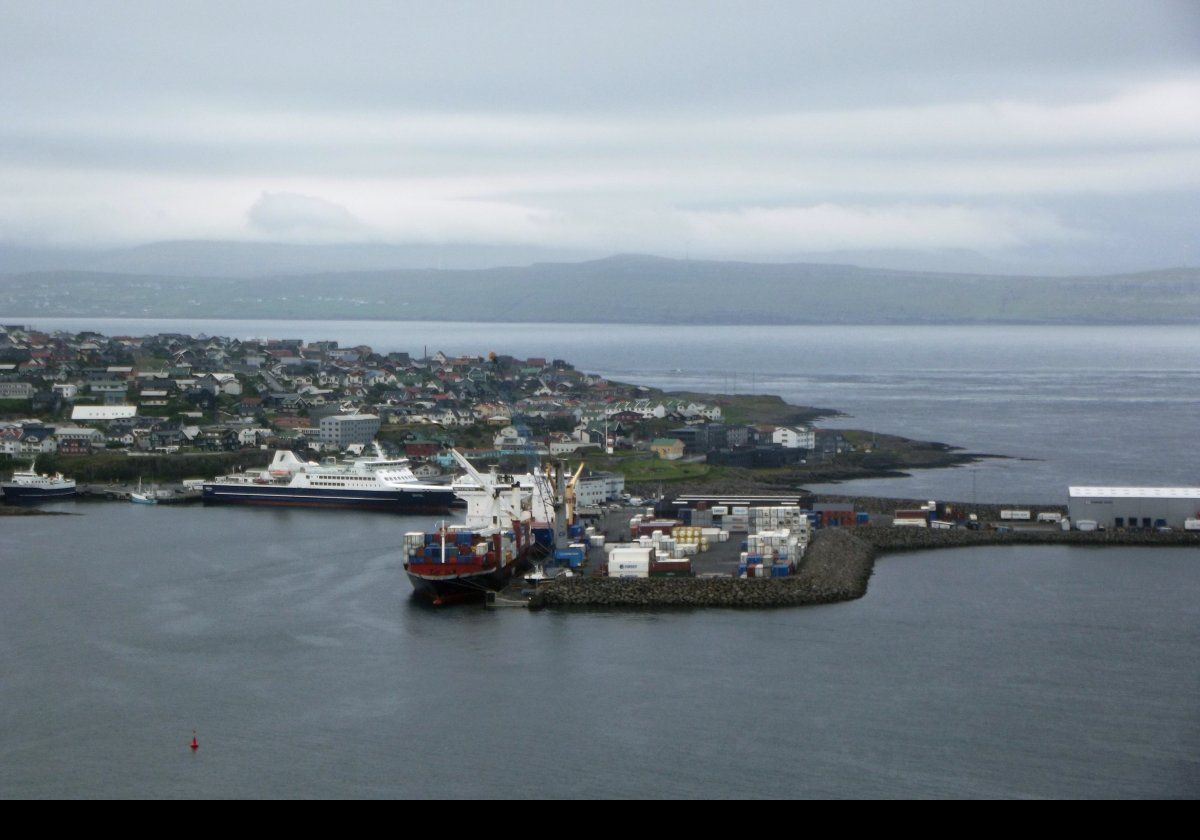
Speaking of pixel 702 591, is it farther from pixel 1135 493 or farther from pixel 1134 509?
pixel 1135 493

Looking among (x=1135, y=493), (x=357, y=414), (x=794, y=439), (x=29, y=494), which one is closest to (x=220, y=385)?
(x=357, y=414)

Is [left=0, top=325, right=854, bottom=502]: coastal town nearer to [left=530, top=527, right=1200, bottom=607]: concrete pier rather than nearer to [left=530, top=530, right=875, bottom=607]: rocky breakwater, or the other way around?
[left=530, top=527, right=1200, bottom=607]: concrete pier

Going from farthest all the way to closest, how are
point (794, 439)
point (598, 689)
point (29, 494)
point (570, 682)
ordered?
point (794, 439), point (29, 494), point (570, 682), point (598, 689)

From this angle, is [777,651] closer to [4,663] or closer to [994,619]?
[994,619]

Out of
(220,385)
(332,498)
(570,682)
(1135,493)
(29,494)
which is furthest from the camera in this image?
(220,385)

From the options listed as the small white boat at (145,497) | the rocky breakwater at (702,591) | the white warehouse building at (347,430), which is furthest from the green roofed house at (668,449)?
the rocky breakwater at (702,591)

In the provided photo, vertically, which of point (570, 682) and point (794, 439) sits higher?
point (794, 439)

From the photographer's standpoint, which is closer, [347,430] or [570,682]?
[570,682]
